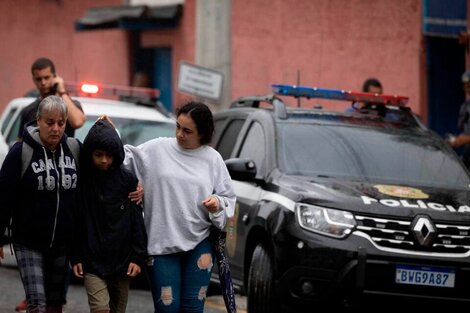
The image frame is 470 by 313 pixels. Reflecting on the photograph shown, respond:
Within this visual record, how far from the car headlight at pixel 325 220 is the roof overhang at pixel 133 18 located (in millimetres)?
16622

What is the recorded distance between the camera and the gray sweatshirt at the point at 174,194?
830 centimetres

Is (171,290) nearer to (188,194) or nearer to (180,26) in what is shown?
(188,194)

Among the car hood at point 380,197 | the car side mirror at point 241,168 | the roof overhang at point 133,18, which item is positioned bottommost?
the car hood at point 380,197

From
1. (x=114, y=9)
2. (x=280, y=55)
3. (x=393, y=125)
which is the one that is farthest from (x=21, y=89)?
(x=393, y=125)

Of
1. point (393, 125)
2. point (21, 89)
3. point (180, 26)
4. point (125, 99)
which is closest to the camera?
point (393, 125)

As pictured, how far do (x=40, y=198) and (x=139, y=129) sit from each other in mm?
6032

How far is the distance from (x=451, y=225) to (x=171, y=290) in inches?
111

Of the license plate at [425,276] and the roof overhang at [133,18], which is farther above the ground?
the roof overhang at [133,18]

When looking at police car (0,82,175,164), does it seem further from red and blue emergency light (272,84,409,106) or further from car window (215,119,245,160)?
red and blue emergency light (272,84,409,106)

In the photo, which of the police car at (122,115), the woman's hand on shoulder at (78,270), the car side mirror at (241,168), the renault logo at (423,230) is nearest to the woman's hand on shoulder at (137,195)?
the woman's hand on shoulder at (78,270)

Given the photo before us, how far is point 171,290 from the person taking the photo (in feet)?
27.1

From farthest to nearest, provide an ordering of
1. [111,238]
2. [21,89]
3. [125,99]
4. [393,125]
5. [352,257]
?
1. [21,89]
2. [125,99]
3. [393,125]
4. [352,257]
5. [111,238]

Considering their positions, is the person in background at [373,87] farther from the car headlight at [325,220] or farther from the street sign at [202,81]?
the car headlight at [325,220]

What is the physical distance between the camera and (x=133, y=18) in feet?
88.7
